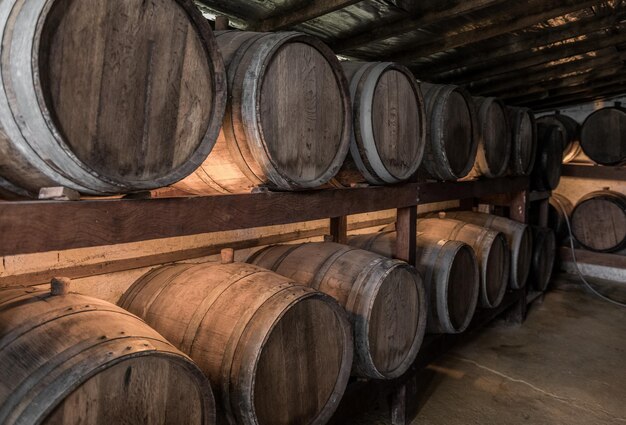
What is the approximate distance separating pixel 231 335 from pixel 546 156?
5.47 meters

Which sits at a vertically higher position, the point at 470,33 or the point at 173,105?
the point at 470,33

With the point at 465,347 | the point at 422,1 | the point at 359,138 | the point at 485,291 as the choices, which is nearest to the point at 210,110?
the point at 359,138

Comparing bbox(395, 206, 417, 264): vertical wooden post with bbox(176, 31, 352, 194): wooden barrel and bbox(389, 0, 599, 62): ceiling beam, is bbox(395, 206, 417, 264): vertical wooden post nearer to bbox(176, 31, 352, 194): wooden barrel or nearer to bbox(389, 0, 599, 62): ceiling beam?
bbox(176, 31, 352, 194): wooden barrel

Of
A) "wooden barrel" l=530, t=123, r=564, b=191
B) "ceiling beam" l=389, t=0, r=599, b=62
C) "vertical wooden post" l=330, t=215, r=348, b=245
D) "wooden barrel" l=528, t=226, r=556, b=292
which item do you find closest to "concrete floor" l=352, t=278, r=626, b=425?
"wooden barrel" l=528, t=226, r=556, b=292

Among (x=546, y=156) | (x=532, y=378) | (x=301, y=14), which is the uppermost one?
(x=301, y=14)

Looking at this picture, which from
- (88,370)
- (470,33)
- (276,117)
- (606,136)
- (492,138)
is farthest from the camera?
(606,136)

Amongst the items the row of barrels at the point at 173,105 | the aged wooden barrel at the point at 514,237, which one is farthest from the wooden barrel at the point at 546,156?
the row of barrels at the point at 173,105

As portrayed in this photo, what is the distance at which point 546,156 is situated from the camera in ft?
20.1

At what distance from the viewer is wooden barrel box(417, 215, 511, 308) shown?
4.31 metres

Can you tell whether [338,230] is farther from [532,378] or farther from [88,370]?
[88,370]

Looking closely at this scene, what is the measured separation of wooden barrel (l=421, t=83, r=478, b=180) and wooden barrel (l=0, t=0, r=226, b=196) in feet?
7.19

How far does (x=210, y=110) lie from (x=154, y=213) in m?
0.46

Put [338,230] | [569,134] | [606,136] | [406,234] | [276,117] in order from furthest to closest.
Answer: [569,134]
[606,136]
[338,230]
[406,234]
[276,117]

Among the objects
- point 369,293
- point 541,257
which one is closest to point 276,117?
point 369,293
